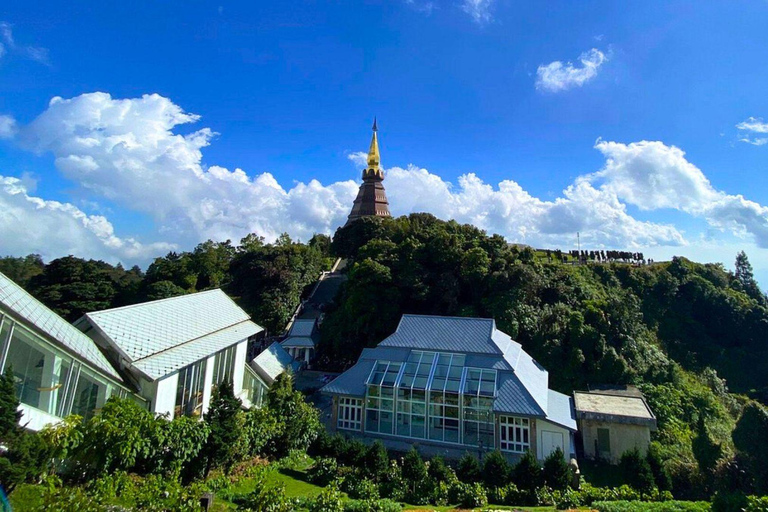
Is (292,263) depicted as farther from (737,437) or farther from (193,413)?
(737,437)

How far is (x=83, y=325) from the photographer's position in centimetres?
1139

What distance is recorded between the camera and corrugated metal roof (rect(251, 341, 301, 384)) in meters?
20.6

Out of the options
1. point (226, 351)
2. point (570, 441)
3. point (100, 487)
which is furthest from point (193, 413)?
point (570, 441)

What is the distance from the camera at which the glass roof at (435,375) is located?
1761cm

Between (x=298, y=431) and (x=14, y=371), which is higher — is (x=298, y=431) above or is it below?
below

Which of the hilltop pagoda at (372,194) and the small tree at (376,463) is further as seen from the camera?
the hilltop pagoda at (372,194)

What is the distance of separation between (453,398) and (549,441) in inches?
158

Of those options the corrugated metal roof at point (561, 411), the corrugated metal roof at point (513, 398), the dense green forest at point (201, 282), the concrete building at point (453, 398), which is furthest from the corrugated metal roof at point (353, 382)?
the dense green forest at point (201, 282)

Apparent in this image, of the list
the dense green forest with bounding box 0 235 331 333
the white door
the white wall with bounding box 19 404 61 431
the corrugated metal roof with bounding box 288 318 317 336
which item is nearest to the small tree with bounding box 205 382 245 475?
the white wall with bounding box 19 404 61 431

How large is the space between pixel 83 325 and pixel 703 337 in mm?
40768

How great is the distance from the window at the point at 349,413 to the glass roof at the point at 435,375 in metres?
1.29

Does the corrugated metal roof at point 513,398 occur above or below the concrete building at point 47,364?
below

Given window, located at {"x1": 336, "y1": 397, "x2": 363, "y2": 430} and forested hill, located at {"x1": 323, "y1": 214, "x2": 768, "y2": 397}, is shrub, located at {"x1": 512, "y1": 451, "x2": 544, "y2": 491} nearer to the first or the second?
window, located at {"x1": 336, "y1": 397, "x2": 363, "y2": 430}

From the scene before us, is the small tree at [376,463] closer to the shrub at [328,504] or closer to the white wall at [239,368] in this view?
the shrub at [328,504]
